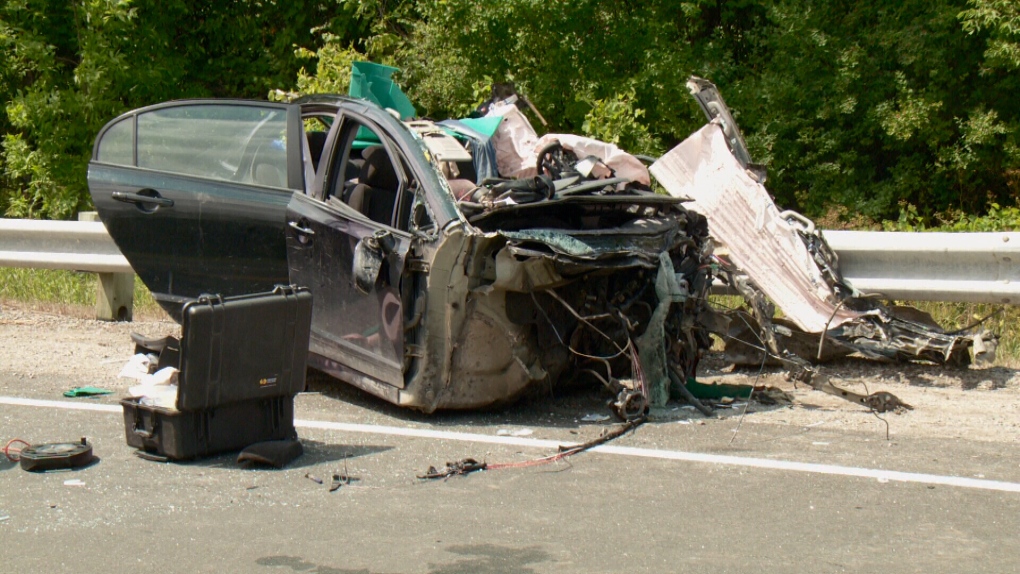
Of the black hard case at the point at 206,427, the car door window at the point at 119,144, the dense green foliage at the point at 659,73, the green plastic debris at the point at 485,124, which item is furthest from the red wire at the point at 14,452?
the dense green foliage at the point at 659,73

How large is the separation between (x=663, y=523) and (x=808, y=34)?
38.5 feet

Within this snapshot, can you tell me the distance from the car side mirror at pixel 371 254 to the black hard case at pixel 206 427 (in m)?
0.82

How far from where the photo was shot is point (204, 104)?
24.6 ft

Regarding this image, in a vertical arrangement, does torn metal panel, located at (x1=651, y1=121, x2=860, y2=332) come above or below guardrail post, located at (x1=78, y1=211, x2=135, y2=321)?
above

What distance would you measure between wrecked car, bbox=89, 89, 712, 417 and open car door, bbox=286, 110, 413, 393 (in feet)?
0.04

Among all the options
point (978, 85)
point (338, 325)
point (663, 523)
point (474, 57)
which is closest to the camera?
point (663, 523)

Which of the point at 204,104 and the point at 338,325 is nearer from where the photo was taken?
the point at 338,325

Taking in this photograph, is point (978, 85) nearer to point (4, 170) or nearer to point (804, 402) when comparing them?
point (804, 402)

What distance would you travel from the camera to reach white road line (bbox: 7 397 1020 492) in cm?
512

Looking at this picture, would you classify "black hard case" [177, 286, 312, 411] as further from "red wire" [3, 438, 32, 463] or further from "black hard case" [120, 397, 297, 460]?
"red wire" [3, 438, 32, 463]

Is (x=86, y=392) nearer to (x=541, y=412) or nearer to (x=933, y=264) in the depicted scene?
(x=541, y=412)

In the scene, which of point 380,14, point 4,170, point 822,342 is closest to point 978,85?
point 380,14

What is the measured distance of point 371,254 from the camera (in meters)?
6.11

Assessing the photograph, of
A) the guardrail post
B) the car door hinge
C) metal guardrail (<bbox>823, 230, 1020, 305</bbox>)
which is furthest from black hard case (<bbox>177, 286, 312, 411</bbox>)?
the guardrail post
